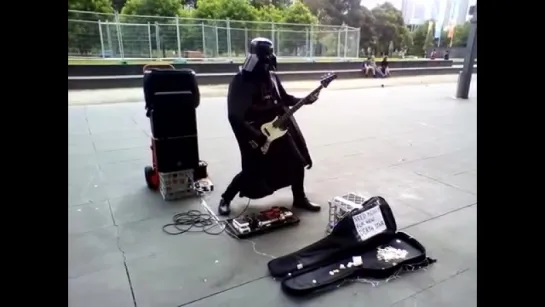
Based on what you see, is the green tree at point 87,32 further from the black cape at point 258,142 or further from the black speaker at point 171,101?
the black cape at point 258,142

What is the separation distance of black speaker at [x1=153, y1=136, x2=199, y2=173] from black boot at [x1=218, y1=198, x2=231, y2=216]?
472mm

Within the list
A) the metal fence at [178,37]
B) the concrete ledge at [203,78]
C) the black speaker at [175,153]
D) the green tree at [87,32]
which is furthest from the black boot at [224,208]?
the green tree at [87,32]

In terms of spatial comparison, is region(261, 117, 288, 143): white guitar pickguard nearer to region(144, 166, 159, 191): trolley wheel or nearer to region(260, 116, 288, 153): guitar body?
region(260, 116, 288, 153): guitar body

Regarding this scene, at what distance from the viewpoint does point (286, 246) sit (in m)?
2.52

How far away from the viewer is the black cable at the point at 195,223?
274cm

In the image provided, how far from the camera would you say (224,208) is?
3.03m

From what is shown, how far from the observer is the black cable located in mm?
2738

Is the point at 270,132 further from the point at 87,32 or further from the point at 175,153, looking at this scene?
the point at 87,32

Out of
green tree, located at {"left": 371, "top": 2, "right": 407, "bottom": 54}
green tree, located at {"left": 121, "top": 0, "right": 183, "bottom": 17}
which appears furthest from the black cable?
green tree, located at {"left": 371, "top": 2, "right": 407, "bottom": 54}

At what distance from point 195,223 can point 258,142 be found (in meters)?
0.83
